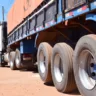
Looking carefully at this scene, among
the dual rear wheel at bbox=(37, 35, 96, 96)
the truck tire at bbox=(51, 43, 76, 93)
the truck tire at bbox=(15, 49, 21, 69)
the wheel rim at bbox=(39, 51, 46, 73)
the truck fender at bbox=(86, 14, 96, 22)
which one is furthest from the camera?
the truck tire at bbox=(15, 49, 21, 69)

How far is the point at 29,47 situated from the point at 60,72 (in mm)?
5762

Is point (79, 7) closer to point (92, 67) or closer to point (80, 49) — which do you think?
point (80, 49)

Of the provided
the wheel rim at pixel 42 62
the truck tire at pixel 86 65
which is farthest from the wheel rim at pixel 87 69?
the wheel rim at pixel 42 62

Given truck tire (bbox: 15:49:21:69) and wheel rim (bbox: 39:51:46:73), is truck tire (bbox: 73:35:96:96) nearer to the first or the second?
wheel rim (bbox: 39:51:46:73)

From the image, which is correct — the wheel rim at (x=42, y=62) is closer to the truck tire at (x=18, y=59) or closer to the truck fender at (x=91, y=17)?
the truck fender at (x=91, y=17)

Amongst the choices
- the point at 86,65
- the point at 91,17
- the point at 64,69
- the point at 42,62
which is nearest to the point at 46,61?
the point at 42,62

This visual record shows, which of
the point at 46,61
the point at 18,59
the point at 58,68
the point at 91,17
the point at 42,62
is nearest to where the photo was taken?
the point at 91,17

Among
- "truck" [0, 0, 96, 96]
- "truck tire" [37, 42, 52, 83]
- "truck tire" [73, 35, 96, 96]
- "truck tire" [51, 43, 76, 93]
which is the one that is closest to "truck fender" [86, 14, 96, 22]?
"truck" [0, 0, 96, 96]

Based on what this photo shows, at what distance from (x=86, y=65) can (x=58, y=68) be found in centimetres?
167

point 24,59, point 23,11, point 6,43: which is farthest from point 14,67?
point 6,43

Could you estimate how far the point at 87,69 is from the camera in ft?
18.4

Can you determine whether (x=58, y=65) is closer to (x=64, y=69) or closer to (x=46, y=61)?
(x=64, y=69)

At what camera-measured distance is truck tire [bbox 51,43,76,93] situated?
636 centimetres

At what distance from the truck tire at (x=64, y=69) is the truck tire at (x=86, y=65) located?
474mm
